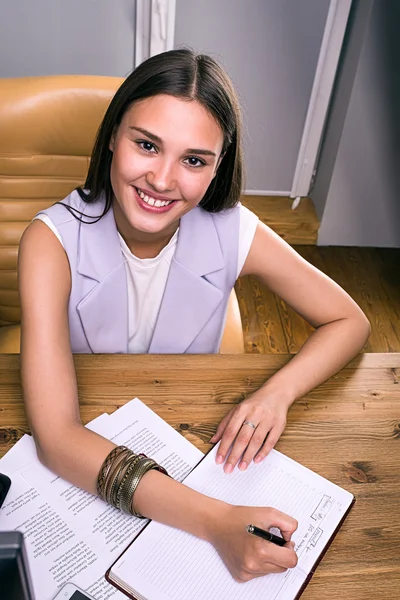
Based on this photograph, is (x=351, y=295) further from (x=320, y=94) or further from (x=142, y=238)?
(x=142, y=238)

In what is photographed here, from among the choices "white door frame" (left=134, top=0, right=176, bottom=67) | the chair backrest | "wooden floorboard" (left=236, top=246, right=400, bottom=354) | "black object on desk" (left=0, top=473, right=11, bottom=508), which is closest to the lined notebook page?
"black object on desk" (left=0, top=473, right=11, bottom=508)

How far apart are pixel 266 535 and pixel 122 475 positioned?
0.22 m

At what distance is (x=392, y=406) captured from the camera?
3.54ft

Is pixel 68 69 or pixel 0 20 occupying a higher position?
pixel 0 20

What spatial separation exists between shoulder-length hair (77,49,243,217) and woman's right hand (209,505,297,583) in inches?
23.8

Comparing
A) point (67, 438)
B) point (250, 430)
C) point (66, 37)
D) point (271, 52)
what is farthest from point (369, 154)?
point (67, 438)

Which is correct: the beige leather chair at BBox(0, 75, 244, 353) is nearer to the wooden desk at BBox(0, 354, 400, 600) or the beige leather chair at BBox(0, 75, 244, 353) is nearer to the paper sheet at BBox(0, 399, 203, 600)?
the wooden desk at BBox(0, 354, 400, 600)

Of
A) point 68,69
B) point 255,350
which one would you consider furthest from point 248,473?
point 68,69

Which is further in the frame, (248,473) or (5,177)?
(5,177)

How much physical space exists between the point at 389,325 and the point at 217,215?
4.66ft

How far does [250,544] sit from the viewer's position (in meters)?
0.80

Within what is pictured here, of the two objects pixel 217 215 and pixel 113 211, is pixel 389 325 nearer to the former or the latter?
pixel 217 215

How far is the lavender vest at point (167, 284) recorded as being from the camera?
3.68 feet

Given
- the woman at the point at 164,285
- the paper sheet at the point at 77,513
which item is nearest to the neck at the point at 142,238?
the woman at the point at 164,285
